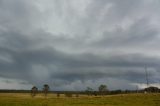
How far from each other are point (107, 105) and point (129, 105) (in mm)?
7937

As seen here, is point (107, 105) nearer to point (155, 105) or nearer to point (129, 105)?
point (129, 105)

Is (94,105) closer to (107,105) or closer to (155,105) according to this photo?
(107,105)

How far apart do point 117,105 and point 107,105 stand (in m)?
3.59

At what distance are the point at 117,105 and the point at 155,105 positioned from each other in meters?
13.9

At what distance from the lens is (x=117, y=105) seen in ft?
310

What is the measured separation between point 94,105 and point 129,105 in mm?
12630

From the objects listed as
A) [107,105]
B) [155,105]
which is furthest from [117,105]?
[155,105]

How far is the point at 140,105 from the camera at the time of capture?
9506 cm

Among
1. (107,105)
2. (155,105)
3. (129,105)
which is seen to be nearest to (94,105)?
(107,105)

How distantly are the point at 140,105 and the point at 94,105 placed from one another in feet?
54.6

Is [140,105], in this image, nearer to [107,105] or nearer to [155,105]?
[155,105]

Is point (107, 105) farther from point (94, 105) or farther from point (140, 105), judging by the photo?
point (140, 105)

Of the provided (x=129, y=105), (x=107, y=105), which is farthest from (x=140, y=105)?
(x=107, y=105)

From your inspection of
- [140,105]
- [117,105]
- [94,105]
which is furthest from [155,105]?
[94,105]
